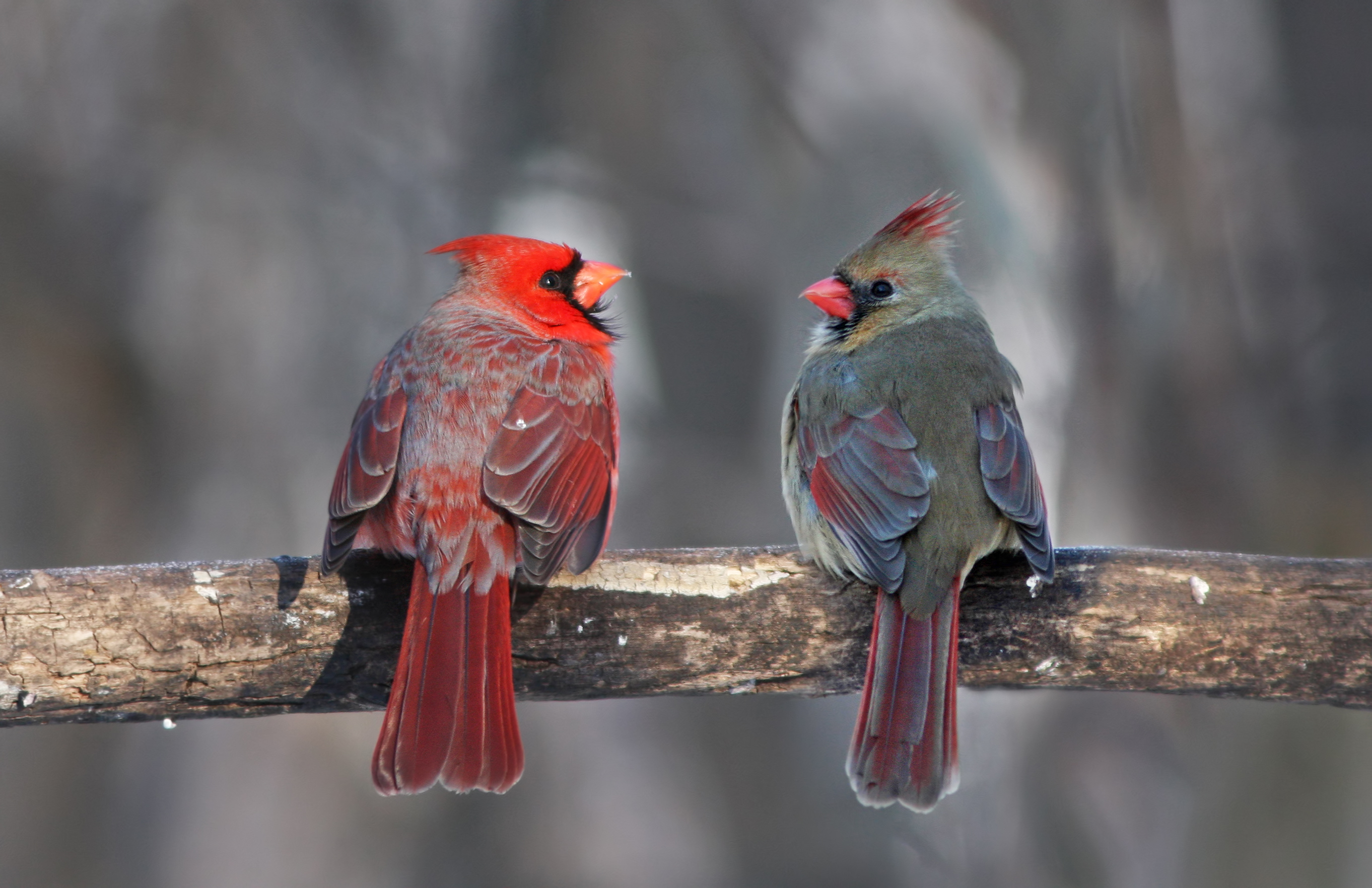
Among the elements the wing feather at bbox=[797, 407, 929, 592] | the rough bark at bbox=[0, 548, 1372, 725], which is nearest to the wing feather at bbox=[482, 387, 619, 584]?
the rough bark at bbox=[0, 548, 1372, 725]

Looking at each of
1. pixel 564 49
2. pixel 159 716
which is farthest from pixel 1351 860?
pixel 564 49

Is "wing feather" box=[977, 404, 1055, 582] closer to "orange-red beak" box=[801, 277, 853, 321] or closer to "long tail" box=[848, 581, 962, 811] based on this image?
"long tail" box=[848, 581, 962, 811]

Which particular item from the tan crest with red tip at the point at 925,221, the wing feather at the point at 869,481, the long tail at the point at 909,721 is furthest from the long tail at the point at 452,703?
the tan crest with red tip at the point at 925,221

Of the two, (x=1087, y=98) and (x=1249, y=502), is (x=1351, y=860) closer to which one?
(x=1249, y=502)

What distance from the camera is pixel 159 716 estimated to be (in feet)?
9.58

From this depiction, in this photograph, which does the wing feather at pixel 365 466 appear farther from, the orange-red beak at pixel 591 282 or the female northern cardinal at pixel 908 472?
the female northern cardinal at pixel 908 472

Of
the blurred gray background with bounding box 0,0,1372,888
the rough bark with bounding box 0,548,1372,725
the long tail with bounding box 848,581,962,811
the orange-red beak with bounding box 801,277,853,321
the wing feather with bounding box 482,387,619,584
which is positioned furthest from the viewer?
the blurred gray background with bounding box 0,0,1372,888

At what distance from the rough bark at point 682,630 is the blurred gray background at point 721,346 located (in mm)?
2115

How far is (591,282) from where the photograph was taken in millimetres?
4082

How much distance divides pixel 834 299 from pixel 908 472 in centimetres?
99

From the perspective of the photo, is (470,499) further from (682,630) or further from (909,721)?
(909,721)

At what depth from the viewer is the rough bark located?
114 inches

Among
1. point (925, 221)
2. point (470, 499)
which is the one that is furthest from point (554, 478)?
point (925, 221)

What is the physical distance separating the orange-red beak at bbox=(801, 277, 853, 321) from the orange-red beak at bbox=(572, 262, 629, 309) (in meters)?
0.65
